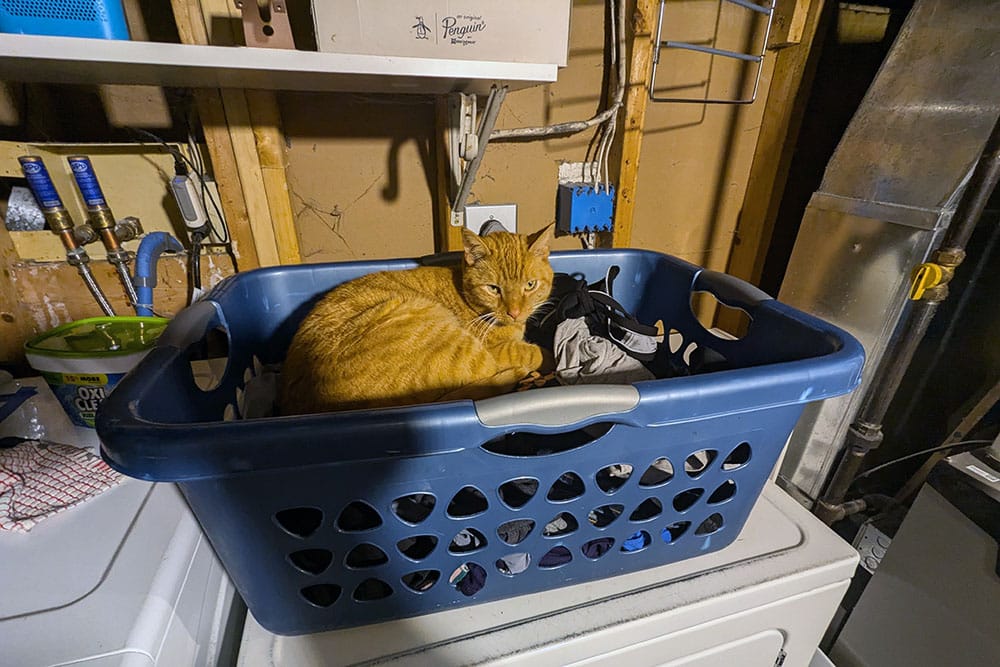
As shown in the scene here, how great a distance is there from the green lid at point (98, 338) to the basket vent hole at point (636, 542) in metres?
0.70

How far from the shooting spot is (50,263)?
87cm

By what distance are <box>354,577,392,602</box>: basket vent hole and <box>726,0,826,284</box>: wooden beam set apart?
148 centimetres

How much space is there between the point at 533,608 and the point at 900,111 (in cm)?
127

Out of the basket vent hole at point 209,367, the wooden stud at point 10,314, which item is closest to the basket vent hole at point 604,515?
the basket vent hole at point 209,367

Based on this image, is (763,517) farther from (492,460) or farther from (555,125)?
(555,125)

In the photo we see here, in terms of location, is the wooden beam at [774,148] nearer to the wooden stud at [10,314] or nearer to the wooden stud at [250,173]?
the wooden stud at [250,173]

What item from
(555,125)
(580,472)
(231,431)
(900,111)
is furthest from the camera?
(555,125)

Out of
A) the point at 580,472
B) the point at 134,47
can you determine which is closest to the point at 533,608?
the point at 580,472

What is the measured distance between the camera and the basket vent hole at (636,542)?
0.51 metres

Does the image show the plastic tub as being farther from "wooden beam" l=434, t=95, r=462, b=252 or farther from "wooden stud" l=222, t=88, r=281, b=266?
"wooden beam" l=434, t=95, r=462, b=252

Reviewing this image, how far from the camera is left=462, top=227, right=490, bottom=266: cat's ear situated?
2.87 feet

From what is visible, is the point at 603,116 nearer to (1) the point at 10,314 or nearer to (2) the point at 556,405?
(2) the point at 556,405

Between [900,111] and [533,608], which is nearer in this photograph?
[533,608]

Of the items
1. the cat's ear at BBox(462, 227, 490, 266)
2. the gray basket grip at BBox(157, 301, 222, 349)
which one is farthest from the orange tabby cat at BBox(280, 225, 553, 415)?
the gray basket grip at BBox(157, 301, 222, 349)
